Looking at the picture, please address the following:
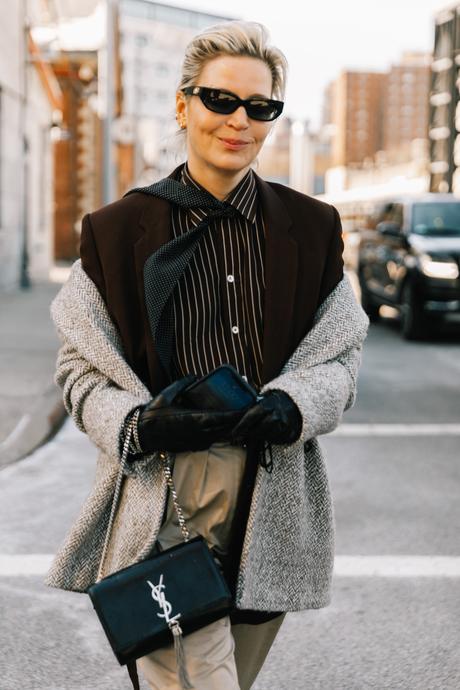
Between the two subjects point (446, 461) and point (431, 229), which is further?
point (431, 229)

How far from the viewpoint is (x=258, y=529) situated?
2277 mm

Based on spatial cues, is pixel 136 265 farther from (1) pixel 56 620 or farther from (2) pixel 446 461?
(2) pixel 446 461

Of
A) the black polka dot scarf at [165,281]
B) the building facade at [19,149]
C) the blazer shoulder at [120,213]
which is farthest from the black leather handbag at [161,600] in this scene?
the building facade at [19,149]

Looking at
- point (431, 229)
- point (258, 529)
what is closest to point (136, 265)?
point (258, 529)

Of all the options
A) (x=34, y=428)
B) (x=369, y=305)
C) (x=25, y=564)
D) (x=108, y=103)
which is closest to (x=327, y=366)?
(x=25, y=564)

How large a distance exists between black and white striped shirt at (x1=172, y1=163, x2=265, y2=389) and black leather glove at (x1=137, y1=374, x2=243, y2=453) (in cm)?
18

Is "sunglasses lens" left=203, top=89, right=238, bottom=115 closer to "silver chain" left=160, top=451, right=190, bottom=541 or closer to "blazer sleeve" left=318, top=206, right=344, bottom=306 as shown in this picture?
"blazer sleeve" left=318, top=206, right=344, bottom=306

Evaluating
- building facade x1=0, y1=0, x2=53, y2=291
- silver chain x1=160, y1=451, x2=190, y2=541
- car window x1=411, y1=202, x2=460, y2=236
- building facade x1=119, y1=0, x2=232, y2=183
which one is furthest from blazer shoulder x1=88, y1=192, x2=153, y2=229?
building facade x1=119, y1=0, x2=232, y2=183

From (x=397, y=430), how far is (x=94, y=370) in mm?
6190

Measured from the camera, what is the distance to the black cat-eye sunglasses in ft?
7.43

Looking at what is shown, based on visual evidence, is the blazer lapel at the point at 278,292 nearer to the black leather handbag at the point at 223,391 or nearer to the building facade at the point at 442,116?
the black leather handbag at the point at 223,391

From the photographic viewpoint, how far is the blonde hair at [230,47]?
7.31 feet

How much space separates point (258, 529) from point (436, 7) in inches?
2992

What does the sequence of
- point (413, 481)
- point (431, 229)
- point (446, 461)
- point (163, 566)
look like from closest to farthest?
point (163, 566) < point (413, 481) < point (446, 461) < point (431, 229)
